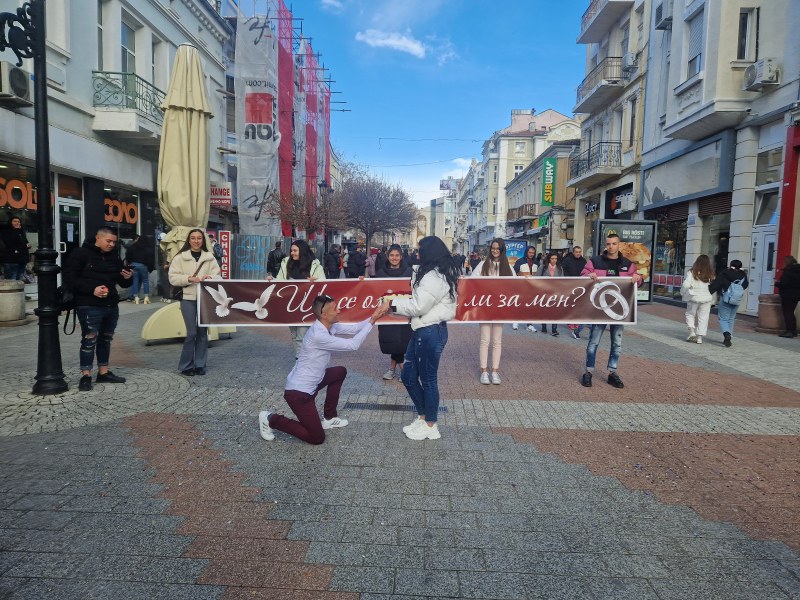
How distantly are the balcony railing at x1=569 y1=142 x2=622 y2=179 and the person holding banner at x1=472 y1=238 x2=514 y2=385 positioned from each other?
63.1ft

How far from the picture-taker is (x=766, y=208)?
47.1ft

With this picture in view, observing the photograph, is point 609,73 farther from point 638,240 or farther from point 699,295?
point 699,295

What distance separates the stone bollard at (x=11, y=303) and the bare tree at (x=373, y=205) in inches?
1190

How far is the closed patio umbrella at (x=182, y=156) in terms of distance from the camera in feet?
26.3

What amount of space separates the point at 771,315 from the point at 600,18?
60.0 feet

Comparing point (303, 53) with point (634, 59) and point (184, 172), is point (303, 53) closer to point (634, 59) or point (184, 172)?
point (634, 59)

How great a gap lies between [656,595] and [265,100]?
2245cm

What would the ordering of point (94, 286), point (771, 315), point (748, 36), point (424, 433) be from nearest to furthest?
1. point (424, 433)
2. point (94, 286)
3. point (771, 315)
4. point (748, 36)

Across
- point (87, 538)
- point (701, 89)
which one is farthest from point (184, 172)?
point (701, 89)

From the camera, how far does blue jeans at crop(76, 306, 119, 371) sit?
5844 millimetres

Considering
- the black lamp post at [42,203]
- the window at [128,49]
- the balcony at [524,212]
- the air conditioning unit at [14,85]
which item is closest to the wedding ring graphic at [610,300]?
the black lamp post at [42,203]

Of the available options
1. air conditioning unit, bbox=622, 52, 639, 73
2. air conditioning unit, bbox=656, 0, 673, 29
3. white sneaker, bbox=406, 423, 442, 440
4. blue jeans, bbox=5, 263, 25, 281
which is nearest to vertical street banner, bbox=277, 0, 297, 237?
blue jeans, bbox=5, 263, 25, 281

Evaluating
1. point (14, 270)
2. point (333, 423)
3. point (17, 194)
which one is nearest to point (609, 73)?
point (17, 194)

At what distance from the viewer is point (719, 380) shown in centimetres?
734
